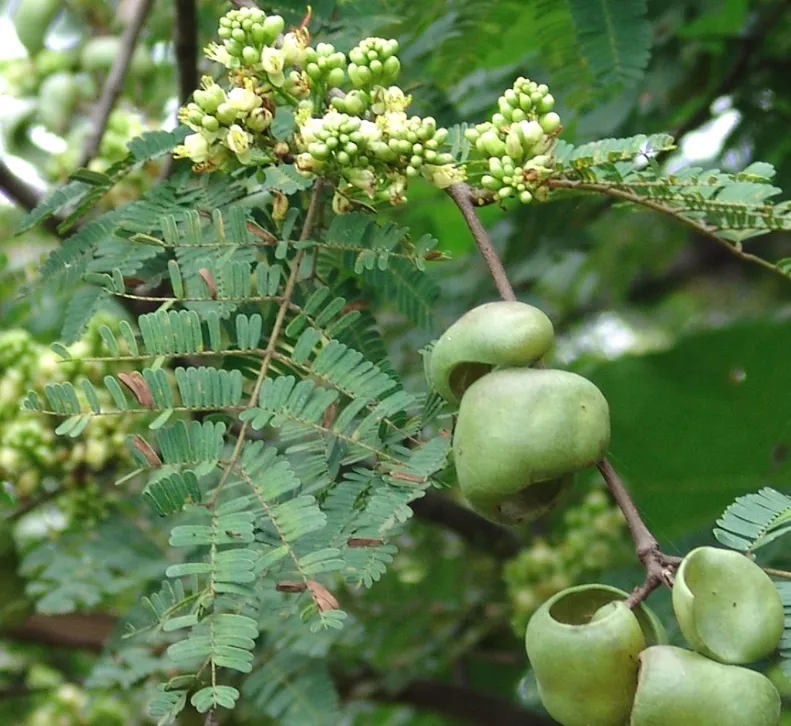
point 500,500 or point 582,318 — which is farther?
point 582,318

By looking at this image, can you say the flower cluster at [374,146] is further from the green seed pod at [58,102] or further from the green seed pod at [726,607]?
the green seed pod at [58,102]

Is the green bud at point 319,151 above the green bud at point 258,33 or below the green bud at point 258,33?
below

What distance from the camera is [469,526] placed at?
6.03 ft

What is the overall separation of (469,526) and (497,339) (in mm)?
1209

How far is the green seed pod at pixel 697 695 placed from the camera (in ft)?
1.89

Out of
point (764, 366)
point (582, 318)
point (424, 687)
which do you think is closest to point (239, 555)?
point (764, 366)

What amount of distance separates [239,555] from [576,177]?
40 cm

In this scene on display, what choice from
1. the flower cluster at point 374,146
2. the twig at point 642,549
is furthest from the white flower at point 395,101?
the twig at point 642,549

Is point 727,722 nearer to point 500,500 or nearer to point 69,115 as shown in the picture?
point 500,500

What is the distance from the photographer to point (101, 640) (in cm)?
183

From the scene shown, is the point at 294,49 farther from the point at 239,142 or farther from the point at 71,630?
the point at 71,630

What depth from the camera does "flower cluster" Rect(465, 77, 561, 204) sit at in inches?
30.3

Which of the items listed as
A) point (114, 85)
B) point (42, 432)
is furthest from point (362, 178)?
point (114, 85)

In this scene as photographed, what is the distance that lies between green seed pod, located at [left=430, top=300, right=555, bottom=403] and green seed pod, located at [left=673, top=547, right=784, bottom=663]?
17cm
